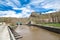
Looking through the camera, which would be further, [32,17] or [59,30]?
[32,17]

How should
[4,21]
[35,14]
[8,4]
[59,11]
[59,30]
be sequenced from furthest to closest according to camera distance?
[35,14], [4,21], [59,11], [59,30], [8,4]

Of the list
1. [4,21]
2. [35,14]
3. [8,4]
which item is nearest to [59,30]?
[8,4]

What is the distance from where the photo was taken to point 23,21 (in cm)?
3938

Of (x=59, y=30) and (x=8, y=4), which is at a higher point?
(x=8, y=4)

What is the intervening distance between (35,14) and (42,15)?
7.14 ft

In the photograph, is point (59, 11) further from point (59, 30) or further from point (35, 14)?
point (59, 30)

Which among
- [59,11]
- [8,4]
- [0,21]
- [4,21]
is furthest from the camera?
[4,21]

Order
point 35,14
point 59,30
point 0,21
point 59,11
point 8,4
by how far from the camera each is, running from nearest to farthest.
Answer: point 8,4, point 59,30, point 59,11, point 0,21, point 35,14

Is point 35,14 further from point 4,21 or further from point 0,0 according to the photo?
point 0,0

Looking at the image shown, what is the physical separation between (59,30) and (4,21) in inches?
1015

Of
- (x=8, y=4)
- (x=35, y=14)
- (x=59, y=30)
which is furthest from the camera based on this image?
(x=35, y=14)

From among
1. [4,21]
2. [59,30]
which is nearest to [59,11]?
[4,21]

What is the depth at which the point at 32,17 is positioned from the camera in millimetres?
40000

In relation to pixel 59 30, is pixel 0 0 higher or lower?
higher
